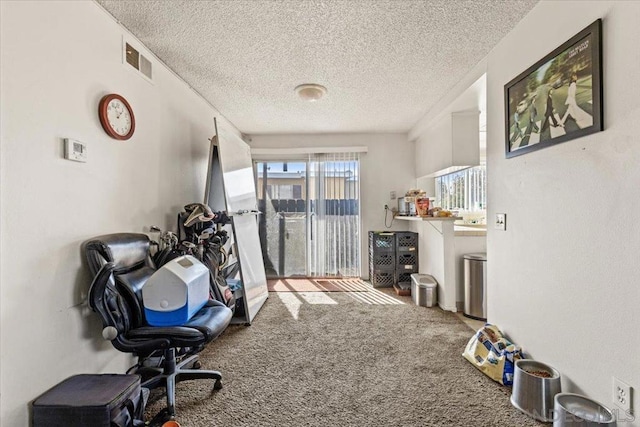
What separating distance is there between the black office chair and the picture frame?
220 centimetres

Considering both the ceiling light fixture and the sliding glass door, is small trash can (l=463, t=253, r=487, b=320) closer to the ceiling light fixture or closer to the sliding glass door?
the sliding glass door

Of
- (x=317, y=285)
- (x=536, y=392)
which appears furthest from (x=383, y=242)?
(x=536, y=392)

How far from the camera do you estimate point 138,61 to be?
2.04m

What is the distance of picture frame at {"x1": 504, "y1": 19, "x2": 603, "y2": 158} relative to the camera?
136cm

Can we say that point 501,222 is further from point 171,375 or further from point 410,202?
point 171,375

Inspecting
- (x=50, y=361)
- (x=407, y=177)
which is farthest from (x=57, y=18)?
(x=407, y=177)

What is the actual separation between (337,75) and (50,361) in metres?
2.69

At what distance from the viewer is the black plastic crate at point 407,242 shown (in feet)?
13.6

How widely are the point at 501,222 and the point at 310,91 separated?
202cm

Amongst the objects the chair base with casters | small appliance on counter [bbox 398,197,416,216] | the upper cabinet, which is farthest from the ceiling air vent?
small appliance on counter [bbox 398,197,416,216]

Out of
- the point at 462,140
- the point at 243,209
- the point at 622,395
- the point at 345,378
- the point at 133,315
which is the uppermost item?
the point at 462,140

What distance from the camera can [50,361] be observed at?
136 centimetres

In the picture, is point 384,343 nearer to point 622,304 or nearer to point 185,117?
point 622,304

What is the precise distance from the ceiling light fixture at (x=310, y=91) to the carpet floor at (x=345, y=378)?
2255 millimetres
